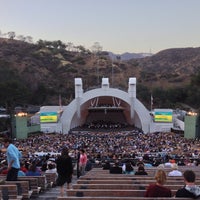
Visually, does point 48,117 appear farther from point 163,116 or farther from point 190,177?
point 190,177

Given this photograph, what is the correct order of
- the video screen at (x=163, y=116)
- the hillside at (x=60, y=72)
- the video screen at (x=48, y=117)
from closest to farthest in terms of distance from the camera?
1. the video screen at (x=163, y=116)
2. the video screen at (x=48, y=117)
3. the hillside at (x=60, y=72)

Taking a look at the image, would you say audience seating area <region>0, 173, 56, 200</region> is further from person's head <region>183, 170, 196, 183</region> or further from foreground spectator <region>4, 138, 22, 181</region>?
person's head <region>183, 170, 196, 183</region>

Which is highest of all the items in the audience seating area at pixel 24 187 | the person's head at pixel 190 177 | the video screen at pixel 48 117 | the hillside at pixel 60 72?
the hillside at pixel 60 72

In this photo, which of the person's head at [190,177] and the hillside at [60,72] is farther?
the hillside at [60,72]

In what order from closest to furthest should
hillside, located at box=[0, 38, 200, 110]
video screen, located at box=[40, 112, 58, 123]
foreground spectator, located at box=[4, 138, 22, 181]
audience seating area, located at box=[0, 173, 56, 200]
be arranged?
audience seating area, located at box=[0, 173, 56, 200], foreground spectator, located at box=[4, 138, 22, 181], video screen, located at box=[40, 112, 58, 123], hillside, located at box=[0, 38, 200, 110]

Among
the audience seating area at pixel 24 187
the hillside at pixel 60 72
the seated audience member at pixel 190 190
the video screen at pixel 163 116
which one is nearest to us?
the seated audience member at pixel 190 190

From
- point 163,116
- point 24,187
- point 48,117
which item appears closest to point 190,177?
point 24,187

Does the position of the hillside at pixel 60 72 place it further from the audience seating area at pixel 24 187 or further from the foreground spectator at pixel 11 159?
the foreground spectator at pixel 11 159

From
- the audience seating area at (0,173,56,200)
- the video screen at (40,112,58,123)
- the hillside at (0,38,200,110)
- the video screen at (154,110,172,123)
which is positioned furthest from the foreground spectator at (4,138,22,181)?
the hillside at (0,38,200,110)

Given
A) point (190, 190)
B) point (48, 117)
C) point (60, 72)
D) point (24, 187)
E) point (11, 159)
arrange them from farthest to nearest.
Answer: point (60, 72)
point (48, 117)
point (11, 159)
point (24, 187)
point (190, 190)

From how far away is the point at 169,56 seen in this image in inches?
7820

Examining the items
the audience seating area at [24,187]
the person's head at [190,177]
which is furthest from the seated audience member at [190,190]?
the audience seating area at [24,187]

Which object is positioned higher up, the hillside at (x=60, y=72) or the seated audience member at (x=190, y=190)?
the hillside at (x=60, y=72)

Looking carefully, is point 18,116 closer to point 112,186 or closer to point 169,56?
point 112,186
